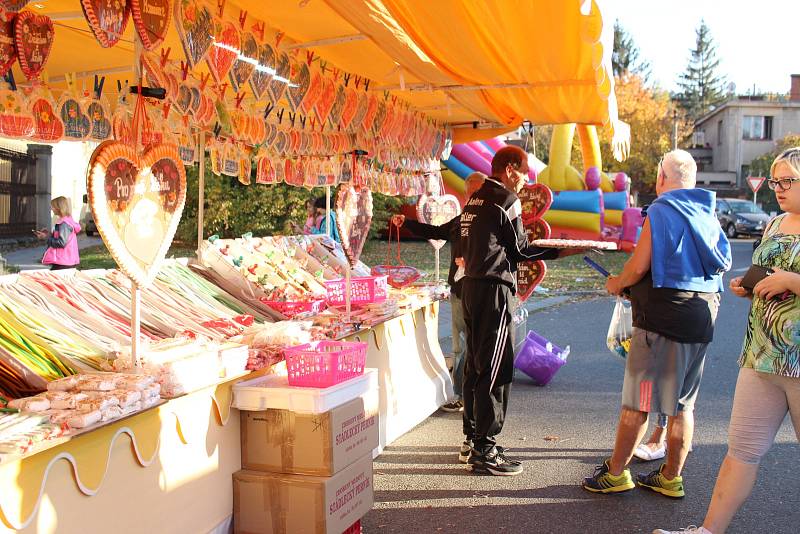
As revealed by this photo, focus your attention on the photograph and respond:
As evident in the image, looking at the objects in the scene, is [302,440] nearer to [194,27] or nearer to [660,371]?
[194,27]

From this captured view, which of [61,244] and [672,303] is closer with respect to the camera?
[672,303]

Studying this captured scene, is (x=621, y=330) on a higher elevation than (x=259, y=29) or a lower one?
lower

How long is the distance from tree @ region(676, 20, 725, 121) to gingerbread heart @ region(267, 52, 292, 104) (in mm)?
80134

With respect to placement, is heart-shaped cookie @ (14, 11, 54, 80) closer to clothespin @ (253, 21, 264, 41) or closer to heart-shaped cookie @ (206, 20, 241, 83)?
heart-shaped cookie @ (206, 20, 241, 83)

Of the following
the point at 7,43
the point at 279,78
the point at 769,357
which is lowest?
the point at 769,357

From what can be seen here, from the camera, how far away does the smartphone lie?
335cm

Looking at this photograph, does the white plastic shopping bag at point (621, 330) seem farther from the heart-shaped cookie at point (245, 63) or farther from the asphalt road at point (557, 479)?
the heart-shaped cookie at point (245, 63)

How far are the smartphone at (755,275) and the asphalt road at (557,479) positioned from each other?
1.49 m

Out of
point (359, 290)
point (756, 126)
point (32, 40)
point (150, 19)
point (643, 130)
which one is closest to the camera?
point (150, 19)

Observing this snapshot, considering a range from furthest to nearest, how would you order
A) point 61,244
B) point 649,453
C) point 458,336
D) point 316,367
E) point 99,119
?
point 61,244, point 458,336, point 649,453, point 99,119, point 316,367

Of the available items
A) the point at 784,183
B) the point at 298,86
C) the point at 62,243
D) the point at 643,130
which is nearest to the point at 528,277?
the point at 298,86

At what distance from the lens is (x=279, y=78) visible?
15.3ft

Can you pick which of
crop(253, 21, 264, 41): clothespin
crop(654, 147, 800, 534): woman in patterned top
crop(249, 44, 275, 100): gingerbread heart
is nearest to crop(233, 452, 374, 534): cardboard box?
crop(654, 147, 800, 534): woman in patterned top

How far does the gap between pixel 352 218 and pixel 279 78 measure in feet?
3.62
